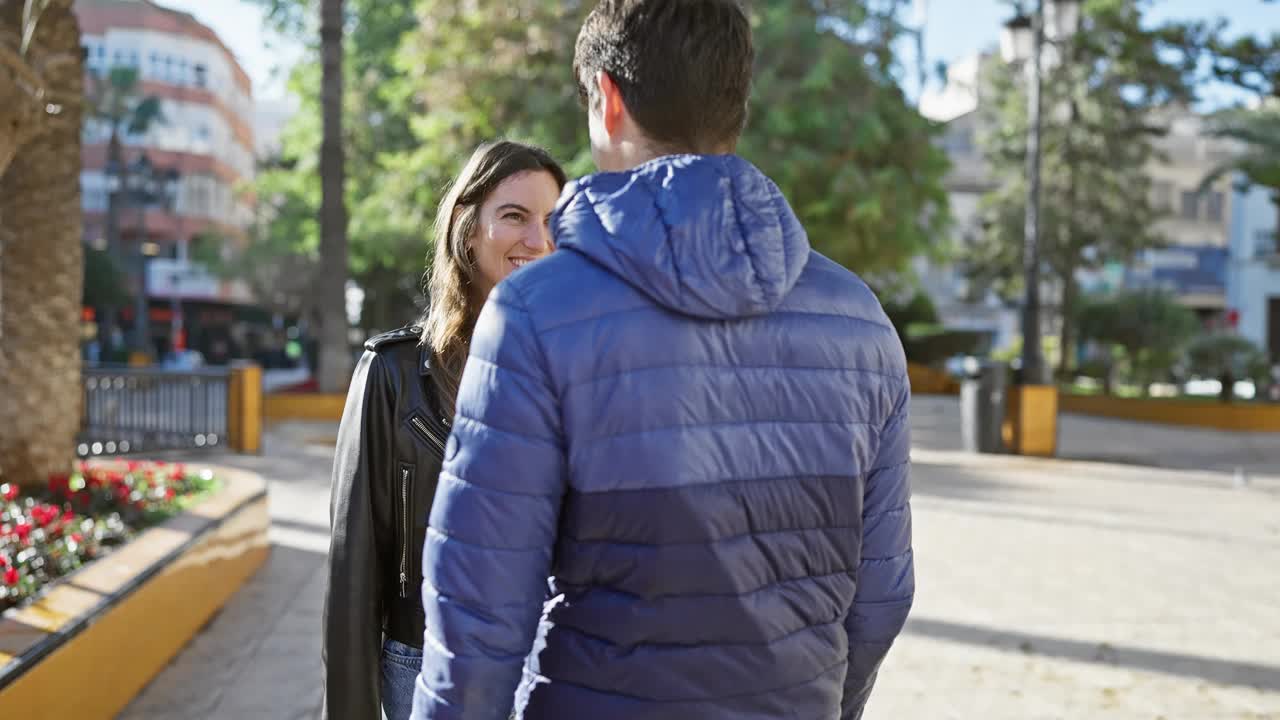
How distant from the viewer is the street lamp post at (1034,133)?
16.8m

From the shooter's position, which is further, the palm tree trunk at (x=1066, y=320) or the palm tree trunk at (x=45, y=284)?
the palm tree trunk at (x=1066, y=320)

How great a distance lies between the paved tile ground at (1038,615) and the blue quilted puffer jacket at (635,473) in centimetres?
351

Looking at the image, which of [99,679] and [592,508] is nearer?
[592,508]

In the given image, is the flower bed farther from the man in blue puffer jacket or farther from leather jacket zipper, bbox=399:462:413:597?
the man in blue puffer jacket

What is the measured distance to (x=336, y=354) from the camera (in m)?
19.3

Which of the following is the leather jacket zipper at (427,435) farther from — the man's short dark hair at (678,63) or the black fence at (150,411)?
the black fence at (150,411)

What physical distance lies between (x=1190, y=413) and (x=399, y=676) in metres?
23.8

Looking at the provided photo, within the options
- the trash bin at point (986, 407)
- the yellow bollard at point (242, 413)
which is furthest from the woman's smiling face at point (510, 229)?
the trash bin at point (986, 407)

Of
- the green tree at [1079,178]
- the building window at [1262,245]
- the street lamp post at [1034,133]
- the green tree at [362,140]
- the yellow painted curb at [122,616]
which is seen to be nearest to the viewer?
the yellow painted curb at [122,616]

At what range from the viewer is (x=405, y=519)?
2.47 metres

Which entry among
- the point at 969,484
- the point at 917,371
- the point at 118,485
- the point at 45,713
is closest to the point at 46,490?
the point at 118,485

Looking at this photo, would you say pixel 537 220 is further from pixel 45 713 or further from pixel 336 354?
pixel 336 354

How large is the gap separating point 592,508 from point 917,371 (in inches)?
1438

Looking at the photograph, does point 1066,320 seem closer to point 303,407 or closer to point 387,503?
point 303,407
